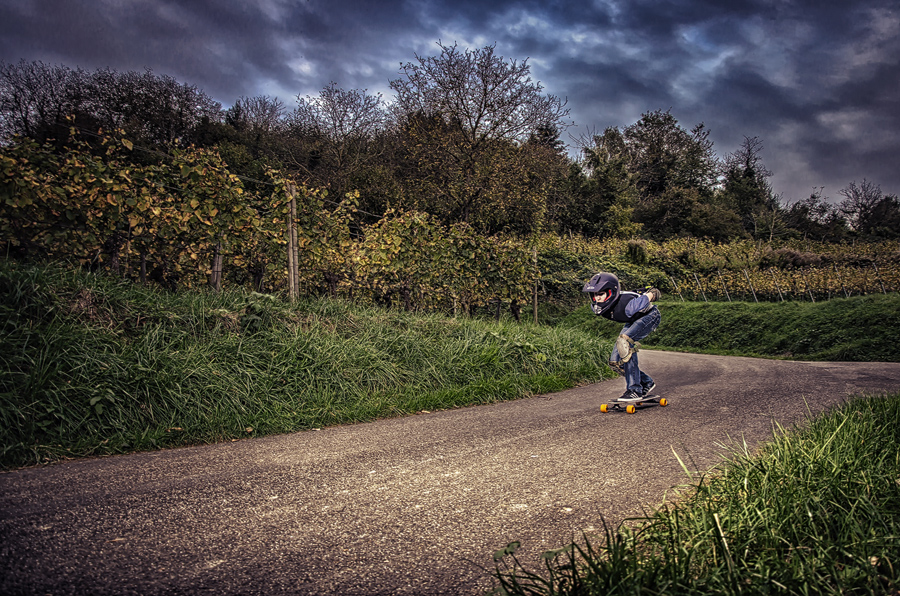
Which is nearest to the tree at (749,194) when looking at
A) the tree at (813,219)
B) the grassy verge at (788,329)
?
the tree at (813,219)

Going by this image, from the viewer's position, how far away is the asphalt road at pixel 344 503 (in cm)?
204

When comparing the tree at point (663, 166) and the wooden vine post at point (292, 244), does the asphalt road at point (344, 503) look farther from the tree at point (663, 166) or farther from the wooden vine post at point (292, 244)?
the tree at point (663, 166)

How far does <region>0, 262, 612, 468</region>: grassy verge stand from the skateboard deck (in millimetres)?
1542

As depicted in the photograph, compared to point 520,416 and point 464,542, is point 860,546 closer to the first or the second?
point 464,542

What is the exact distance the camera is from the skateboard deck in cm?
552

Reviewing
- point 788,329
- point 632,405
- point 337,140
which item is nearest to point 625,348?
point 632,405

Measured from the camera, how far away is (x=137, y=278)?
692 centimetres

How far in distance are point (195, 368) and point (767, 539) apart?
15.9 feet

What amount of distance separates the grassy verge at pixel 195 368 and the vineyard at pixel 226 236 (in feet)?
3.21

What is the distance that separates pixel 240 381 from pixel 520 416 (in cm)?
300

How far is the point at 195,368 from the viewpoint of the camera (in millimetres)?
4977

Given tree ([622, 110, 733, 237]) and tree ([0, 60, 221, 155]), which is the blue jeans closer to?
tree ([0, 60, 221, 155])

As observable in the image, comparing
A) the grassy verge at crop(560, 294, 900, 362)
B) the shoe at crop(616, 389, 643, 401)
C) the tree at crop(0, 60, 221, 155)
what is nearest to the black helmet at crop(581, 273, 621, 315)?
the shoe at crop(616, 389, 643, 401)

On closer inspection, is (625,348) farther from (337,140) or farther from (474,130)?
(337,140)
